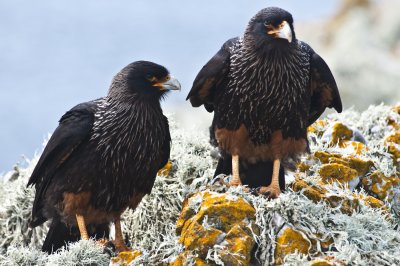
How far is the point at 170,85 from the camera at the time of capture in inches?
302

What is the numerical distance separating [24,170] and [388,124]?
4438 mm

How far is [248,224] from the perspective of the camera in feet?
20.5

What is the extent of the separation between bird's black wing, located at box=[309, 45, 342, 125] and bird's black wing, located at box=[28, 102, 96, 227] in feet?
7.17

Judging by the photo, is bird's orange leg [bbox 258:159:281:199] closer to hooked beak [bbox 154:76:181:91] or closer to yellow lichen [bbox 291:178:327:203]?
yellow lichen [bbox 291:178:327:203]

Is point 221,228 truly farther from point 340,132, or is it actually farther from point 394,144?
point 394,144

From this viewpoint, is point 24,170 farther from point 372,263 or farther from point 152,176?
point 372,263

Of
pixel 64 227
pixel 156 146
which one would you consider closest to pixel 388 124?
pixel 156 146

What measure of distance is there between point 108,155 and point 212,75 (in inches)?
48.5

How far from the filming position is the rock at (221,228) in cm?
599

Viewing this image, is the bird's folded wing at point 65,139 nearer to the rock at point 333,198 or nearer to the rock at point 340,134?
the rock at point 333,198

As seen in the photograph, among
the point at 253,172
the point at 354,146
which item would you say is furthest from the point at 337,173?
the point at 253,172

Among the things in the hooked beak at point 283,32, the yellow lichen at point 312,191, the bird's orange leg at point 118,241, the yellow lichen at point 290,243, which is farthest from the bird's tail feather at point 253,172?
the yellow lichen at point 290,243

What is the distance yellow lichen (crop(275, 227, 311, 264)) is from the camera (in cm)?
604

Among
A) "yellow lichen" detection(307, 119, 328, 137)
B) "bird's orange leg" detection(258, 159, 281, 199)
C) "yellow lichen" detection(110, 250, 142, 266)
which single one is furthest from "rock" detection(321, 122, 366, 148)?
"yellow lichen" detection(110, 250, 142, 266)
